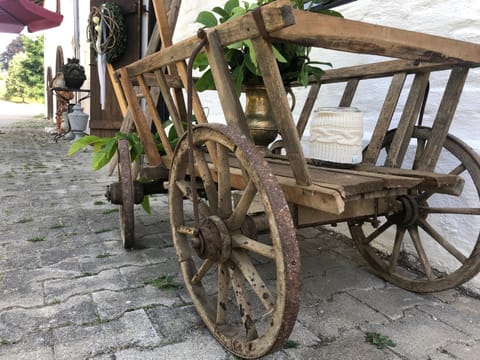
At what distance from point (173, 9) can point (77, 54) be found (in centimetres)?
557

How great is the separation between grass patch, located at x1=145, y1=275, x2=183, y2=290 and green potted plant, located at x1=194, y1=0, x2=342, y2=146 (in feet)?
2.63

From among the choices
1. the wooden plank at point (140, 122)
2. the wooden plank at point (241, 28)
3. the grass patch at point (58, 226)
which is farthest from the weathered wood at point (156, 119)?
the grass patch at point (58, 226)

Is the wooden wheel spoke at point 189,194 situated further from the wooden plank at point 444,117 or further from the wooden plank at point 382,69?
the wooden plank at point 382,69

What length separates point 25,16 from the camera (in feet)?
26.3

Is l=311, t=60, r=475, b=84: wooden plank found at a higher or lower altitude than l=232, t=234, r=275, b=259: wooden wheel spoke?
higher

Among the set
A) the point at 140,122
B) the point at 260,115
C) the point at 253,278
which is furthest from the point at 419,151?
the point at 140,122

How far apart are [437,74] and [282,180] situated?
1286 millimetres

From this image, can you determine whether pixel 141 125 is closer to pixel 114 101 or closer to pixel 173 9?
pixel 173 9

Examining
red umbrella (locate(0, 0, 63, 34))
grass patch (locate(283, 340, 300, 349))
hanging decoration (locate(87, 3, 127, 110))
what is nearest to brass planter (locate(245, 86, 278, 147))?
grass patch (locate(283, 340, 300, 349))

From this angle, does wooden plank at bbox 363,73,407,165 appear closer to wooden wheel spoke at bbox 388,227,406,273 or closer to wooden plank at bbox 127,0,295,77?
wooden wheel spoke at bbox 388,227,406,273

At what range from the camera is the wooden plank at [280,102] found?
1.10m

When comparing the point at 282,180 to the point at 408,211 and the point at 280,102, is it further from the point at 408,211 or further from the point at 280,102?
the point at 408,211

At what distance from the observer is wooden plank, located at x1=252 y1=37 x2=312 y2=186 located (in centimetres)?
110

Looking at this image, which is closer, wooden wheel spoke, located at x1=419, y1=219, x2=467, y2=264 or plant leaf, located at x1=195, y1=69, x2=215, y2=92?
wooden wheel spoke, located at x1=419, y1=219, x2=467, y2=264
